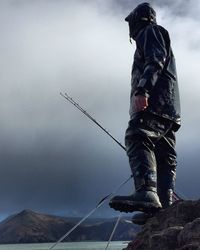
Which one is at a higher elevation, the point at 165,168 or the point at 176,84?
the point at 176,84

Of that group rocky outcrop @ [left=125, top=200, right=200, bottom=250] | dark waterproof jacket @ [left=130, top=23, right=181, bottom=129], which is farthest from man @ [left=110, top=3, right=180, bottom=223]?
rocky outcrop @ [left=125, top=200, right=200, bottom=250]

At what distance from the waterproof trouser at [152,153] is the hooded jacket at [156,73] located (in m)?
0.14

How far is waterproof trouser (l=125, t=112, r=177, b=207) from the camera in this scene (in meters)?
5.50

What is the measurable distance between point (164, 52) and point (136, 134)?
1.22 metres

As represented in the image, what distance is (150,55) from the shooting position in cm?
585

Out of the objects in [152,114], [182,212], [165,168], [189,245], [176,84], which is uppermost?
[176,84]

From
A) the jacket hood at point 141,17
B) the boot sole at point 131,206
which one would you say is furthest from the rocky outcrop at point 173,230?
the jacket hood at point 141,17

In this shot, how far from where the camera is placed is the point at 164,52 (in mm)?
5977

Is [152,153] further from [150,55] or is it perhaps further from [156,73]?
[150,55]

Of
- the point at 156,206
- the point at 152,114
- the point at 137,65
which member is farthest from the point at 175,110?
the point at 156,206

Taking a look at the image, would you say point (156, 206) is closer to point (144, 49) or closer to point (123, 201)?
point (123, 201)

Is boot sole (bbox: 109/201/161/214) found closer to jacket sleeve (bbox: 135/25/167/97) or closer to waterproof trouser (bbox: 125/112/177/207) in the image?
waterproof trouser (bbox: 125/112/177/207)

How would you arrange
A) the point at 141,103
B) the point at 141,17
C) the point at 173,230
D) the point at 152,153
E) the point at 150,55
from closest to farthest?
the point at 173,230 < the point at 141,103 < the point at 152,153 < the point at 150,55 < the point at 141,17

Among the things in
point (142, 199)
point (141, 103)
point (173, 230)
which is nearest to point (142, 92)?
point (141, 103)
